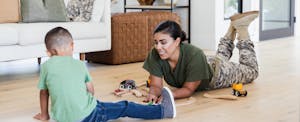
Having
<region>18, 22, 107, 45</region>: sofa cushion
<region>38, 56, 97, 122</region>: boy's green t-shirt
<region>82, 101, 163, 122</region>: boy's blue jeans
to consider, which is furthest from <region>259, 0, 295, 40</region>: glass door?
<region>38, 56, 97, 122</region>: boy's green t-shirt

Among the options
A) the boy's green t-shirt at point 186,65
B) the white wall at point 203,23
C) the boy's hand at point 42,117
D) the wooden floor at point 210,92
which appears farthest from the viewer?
the white wall at point 203,23

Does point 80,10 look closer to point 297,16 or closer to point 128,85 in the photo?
point 128,85

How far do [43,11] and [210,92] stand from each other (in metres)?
1.79

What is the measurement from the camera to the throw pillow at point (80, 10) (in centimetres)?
445

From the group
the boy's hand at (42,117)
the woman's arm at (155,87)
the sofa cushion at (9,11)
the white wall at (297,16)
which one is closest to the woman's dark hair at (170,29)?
the woman's arm at (155,87)

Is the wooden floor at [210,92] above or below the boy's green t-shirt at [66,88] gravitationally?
below

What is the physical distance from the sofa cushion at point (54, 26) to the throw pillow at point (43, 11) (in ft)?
0.53

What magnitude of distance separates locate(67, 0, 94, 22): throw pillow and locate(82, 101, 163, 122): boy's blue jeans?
2203 mm

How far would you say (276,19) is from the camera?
761cm

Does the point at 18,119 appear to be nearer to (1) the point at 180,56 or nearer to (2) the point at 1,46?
(1) the point at 180,56

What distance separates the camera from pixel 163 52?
272cm

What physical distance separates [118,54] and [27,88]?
1.35 metres

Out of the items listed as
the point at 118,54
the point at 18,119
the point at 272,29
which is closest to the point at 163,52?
the point at 18,119

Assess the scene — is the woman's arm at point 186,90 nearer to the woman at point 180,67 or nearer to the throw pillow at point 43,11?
the woman at point 180,67
